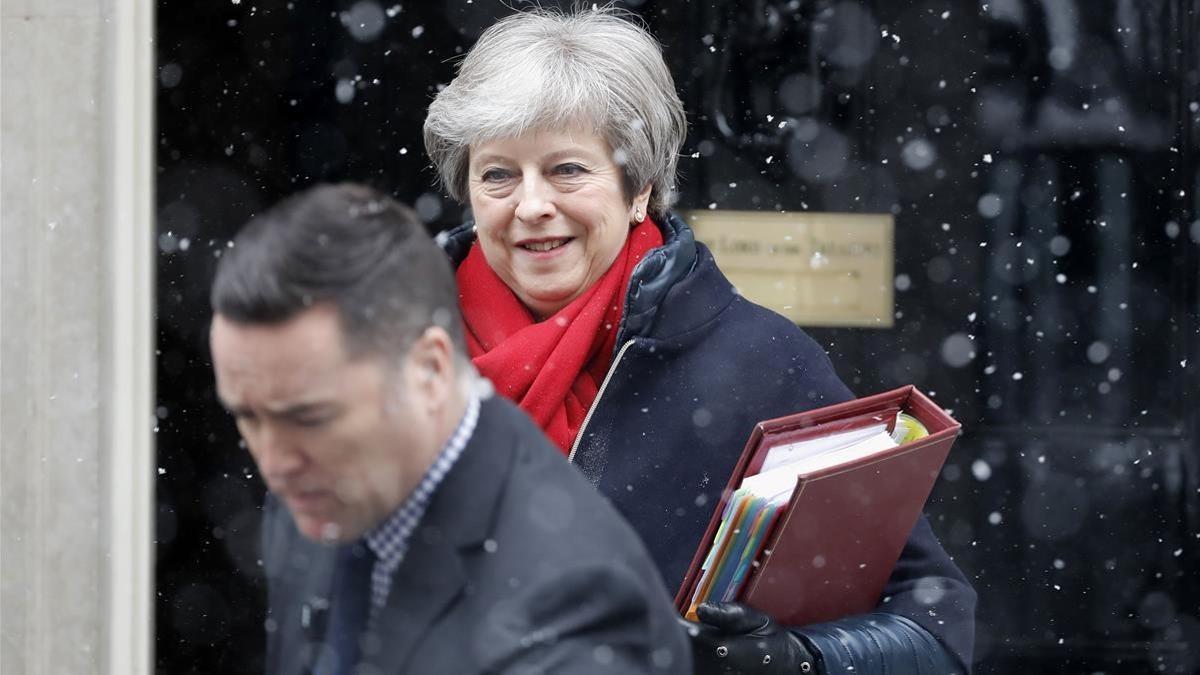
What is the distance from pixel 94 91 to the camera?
3393mm

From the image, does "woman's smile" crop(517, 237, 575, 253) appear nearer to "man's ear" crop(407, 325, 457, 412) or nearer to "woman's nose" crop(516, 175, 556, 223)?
"woman's nose" crop(516, 175, 556, 223)

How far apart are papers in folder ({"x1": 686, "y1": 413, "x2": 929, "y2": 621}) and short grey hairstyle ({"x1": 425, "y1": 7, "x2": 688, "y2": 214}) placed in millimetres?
595

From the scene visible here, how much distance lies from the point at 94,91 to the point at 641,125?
5.72 ft

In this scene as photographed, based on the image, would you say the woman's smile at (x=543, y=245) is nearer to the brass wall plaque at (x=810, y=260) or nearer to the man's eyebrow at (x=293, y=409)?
the man's eyebrow at (x=293, y=409)

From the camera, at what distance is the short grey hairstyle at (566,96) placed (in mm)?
2102

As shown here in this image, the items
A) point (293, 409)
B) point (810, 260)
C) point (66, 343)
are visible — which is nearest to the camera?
point (293, 409)

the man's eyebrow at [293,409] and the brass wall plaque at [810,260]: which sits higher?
the man's eyebrow at [293,409]

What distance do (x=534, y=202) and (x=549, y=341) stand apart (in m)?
0.20

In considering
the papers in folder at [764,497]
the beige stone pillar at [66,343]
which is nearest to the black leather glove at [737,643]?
the papers in folder at [764,497]

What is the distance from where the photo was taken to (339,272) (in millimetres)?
1039

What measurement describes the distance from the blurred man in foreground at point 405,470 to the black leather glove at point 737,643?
54 cm

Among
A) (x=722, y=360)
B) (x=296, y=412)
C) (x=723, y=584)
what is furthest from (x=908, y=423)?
(x=296, y=412)

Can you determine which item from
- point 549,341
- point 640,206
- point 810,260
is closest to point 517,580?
point 549,341

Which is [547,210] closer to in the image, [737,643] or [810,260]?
→ [737,643]
